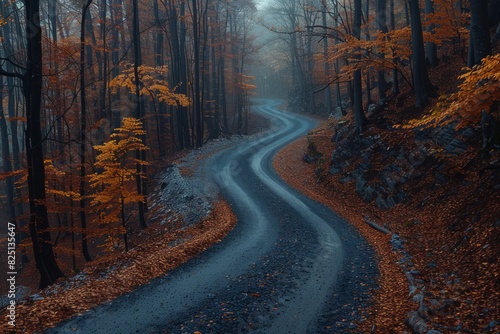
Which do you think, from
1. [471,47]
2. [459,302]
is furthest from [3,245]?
[471,47]

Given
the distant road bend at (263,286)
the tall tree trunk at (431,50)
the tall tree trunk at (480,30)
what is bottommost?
the distant road bend at (263,286)

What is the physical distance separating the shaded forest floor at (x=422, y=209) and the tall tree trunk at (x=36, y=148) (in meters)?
9.23

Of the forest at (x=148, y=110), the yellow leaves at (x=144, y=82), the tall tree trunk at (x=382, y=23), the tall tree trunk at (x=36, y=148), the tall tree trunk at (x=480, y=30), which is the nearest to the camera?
the tall tree trunk at (x=36, y=148)

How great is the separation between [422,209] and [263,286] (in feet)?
24.9

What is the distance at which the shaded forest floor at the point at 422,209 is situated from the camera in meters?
6.94

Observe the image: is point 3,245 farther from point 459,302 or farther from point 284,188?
point 459,302

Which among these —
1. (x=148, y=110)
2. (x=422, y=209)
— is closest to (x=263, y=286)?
(x=422, y=209)

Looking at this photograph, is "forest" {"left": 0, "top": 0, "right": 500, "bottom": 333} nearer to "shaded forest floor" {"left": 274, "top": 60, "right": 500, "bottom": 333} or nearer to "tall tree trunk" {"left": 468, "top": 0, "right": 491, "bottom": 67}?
"tall tree trunk" {"left": 468, "top": 0, "right": 491, "bottom": 67}

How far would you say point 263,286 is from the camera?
854cm

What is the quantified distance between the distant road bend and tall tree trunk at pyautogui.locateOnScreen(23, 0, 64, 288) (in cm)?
417

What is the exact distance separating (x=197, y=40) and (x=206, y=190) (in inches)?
520

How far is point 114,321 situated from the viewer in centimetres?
705

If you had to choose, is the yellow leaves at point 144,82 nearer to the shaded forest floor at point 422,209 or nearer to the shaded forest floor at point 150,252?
the shaded forest floor at point 150,252

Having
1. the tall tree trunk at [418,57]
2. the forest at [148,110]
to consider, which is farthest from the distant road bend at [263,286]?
the tall tree trunk at [418,57]
